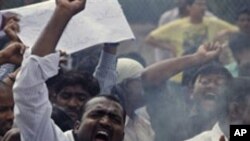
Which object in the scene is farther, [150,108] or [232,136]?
[150,108]

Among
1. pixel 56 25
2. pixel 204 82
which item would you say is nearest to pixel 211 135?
pixel 204 82

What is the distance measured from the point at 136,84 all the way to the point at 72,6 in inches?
84.0

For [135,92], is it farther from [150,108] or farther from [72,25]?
[72,25]

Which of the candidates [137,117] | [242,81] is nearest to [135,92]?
[137,117]

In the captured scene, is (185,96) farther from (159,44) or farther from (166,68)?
(159,44)

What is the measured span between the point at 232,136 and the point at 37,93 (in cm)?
105

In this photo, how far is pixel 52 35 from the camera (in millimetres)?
5598

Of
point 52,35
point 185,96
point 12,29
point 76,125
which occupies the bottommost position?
point 185,96

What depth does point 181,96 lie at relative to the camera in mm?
7914

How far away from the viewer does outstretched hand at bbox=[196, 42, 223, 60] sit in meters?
7.64

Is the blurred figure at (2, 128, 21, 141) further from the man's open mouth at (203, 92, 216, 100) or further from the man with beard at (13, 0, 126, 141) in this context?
the man's open mouth at (203, 92, 216, 100)

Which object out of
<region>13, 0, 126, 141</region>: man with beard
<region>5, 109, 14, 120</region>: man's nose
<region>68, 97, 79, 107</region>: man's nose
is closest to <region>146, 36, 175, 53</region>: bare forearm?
<region>68, 97, 79, 107</region>: man's nose

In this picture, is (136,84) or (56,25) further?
(136,84)

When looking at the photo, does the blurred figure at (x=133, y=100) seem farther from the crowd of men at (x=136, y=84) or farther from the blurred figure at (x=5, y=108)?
the blurred figure at (x=5, y=108)
